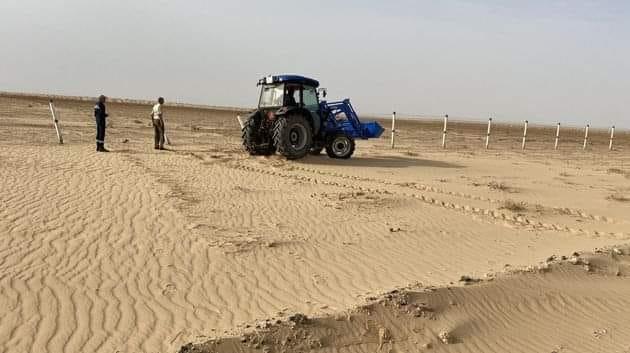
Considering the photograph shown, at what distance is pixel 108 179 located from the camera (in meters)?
10.3

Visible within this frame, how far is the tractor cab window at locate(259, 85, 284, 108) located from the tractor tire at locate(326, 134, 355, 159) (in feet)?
6.32

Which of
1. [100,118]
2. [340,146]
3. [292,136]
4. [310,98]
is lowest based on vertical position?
[340,146]

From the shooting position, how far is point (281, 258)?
6.36 metres

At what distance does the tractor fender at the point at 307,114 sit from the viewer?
14.6 metres

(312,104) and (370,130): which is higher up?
(312,104)

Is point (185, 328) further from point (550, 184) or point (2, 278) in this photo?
point (550, 184)

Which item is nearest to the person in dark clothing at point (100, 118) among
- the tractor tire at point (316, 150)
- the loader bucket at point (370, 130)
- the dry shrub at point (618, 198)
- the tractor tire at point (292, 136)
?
the tractor tire at point (292, 136)

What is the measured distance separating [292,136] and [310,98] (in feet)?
4.24

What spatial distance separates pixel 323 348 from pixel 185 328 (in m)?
1.13

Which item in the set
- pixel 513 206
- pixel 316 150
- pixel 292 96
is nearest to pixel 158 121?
pixel 292 96

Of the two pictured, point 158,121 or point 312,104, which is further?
point 158,121

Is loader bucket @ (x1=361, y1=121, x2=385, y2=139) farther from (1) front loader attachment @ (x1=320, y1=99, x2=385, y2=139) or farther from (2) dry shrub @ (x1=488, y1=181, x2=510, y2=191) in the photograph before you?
(2) dry shrub @ (x1=488, y1=181, x2=510, y2=191)

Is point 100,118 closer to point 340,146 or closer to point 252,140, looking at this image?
point 252,140

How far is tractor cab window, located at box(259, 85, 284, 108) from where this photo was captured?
49.7 ft
